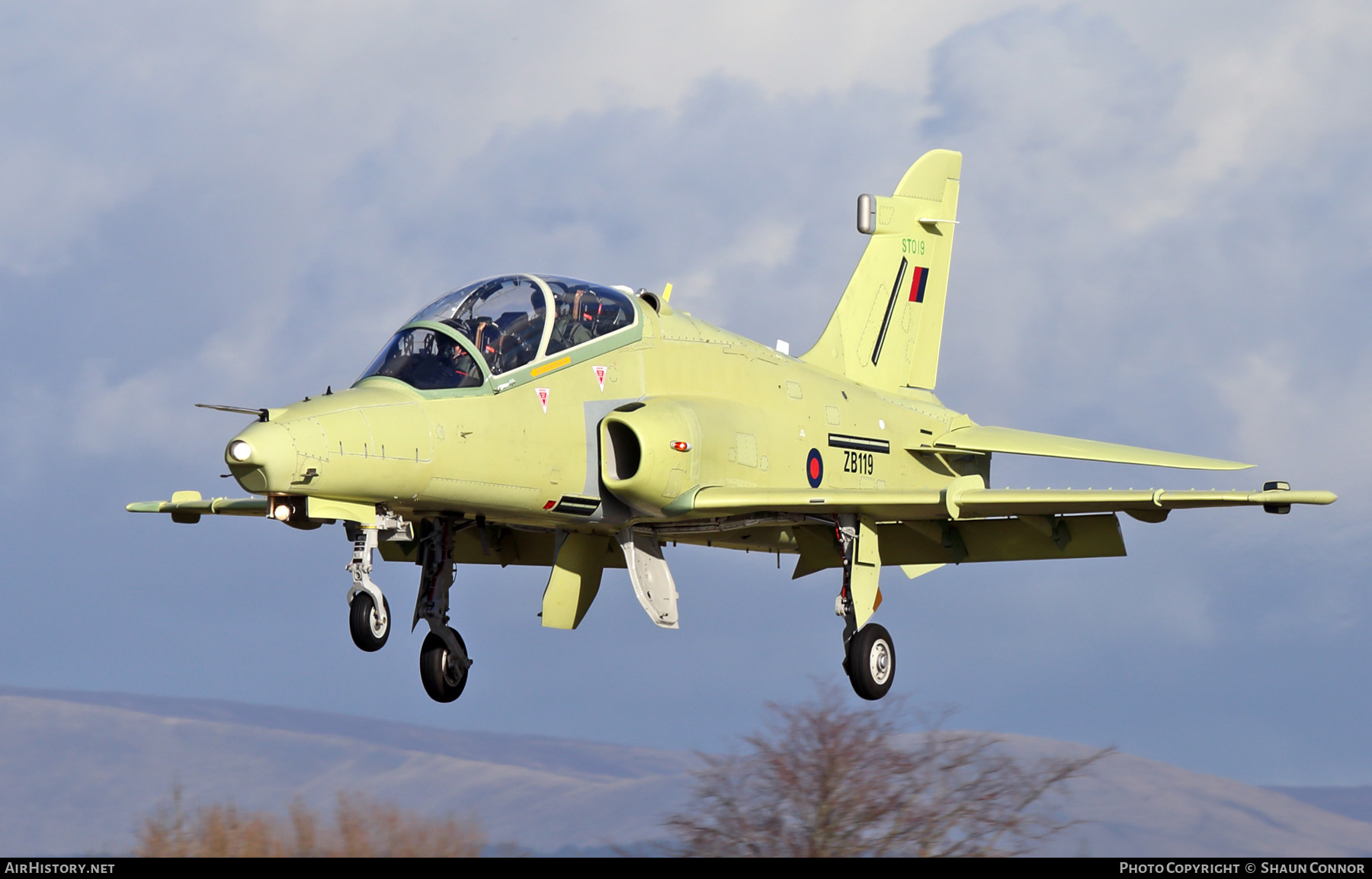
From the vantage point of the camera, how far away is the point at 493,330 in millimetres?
15094

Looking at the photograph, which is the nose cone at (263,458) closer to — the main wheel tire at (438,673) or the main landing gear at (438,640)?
the main landing gear at (438,640)

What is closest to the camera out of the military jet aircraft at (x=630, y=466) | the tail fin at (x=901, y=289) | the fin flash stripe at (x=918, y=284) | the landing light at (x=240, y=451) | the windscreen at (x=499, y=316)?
the landing light at (x=240, y=451)

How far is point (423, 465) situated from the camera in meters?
14.1

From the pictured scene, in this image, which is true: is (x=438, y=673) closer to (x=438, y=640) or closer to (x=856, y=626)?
(x=438, y=640)

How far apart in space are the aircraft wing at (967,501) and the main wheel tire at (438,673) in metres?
2.93

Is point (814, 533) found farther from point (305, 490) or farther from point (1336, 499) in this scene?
point (305, 490)

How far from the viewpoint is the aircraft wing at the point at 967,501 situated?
15781mm

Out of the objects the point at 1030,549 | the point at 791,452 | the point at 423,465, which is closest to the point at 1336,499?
the point at 1030,549

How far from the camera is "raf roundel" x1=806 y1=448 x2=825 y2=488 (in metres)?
17.5

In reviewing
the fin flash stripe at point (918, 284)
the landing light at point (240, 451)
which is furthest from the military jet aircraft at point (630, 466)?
the fin flash stripe at point (918, 284)

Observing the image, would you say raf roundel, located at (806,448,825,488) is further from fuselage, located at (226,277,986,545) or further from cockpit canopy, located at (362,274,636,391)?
cockpit canopy, located at (362,274,636,391)
